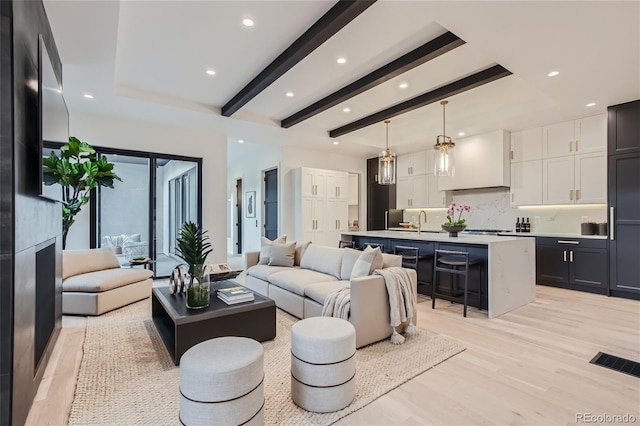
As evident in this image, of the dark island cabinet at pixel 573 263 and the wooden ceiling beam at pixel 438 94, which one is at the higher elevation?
the wooden ceiling beam at pixel 438 94

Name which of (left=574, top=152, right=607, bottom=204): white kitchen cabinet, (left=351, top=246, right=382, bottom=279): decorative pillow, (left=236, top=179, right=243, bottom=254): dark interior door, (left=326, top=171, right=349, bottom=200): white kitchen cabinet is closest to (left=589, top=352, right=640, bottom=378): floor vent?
(left=351, top=246, right=382, bottom=279): decorative pillow

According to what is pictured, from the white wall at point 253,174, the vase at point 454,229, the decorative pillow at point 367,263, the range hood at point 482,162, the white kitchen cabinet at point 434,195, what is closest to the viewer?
the decorative pillow at point 367,263

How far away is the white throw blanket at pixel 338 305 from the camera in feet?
8.89

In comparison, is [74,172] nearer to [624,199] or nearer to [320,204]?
[320,204]

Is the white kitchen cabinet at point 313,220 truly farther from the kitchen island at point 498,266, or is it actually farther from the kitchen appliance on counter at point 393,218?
the kitchen island at point 498,266

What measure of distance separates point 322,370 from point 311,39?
271 centimetres

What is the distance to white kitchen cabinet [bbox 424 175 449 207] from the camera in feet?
22.4

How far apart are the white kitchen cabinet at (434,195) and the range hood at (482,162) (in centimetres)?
34

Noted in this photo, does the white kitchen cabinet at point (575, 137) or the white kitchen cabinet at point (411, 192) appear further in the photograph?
the white kitchen cabinet at point (411, 192)

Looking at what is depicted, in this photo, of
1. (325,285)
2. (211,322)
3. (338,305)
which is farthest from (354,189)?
(211,322)

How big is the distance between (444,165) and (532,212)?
2.73m

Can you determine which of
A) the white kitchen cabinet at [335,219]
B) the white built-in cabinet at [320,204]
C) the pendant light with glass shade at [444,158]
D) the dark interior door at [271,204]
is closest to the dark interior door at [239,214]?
the dark interior door at [271,204]

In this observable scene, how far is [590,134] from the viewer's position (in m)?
4.80

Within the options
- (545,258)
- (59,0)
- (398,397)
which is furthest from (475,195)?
(59,0)
